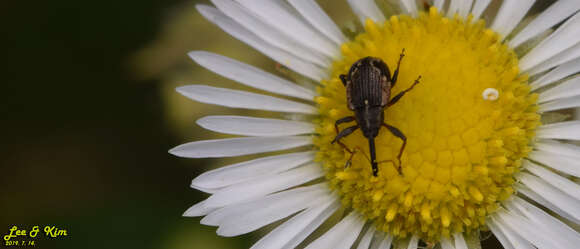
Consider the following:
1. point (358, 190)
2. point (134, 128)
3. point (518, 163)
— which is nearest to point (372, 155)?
point (358, 190)

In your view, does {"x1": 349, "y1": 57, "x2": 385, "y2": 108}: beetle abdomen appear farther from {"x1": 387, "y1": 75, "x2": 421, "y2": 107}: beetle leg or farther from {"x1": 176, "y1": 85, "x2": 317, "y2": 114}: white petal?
{"x1": 176, "y1": 85, "x2": 317, "y2": 114}: white petal

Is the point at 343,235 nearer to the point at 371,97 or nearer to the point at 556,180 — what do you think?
the point at 371,97

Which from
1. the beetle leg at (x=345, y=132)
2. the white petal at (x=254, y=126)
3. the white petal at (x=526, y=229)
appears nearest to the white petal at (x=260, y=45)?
the white petal at (x=254, y=126)

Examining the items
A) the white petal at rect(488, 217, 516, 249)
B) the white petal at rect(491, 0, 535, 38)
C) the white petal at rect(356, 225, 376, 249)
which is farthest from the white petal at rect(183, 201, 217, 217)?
the white petal at rect(491, 0, 535, 38)

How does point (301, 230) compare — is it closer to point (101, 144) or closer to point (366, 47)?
point (366, 47)

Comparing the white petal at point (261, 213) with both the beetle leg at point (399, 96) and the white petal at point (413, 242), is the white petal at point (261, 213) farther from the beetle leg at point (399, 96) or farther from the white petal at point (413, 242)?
the beetle leg at point (399, 96)

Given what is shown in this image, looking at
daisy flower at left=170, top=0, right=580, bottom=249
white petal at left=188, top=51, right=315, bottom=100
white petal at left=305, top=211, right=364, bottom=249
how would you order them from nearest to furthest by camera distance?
daisy flower at left=170, top=0, right=580, bottom=249
white petal at left=188, top=51, right=315, bottom=100
white petal at left=305, top=211, right=364, bottom=249

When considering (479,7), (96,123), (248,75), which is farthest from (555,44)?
(96,123)
